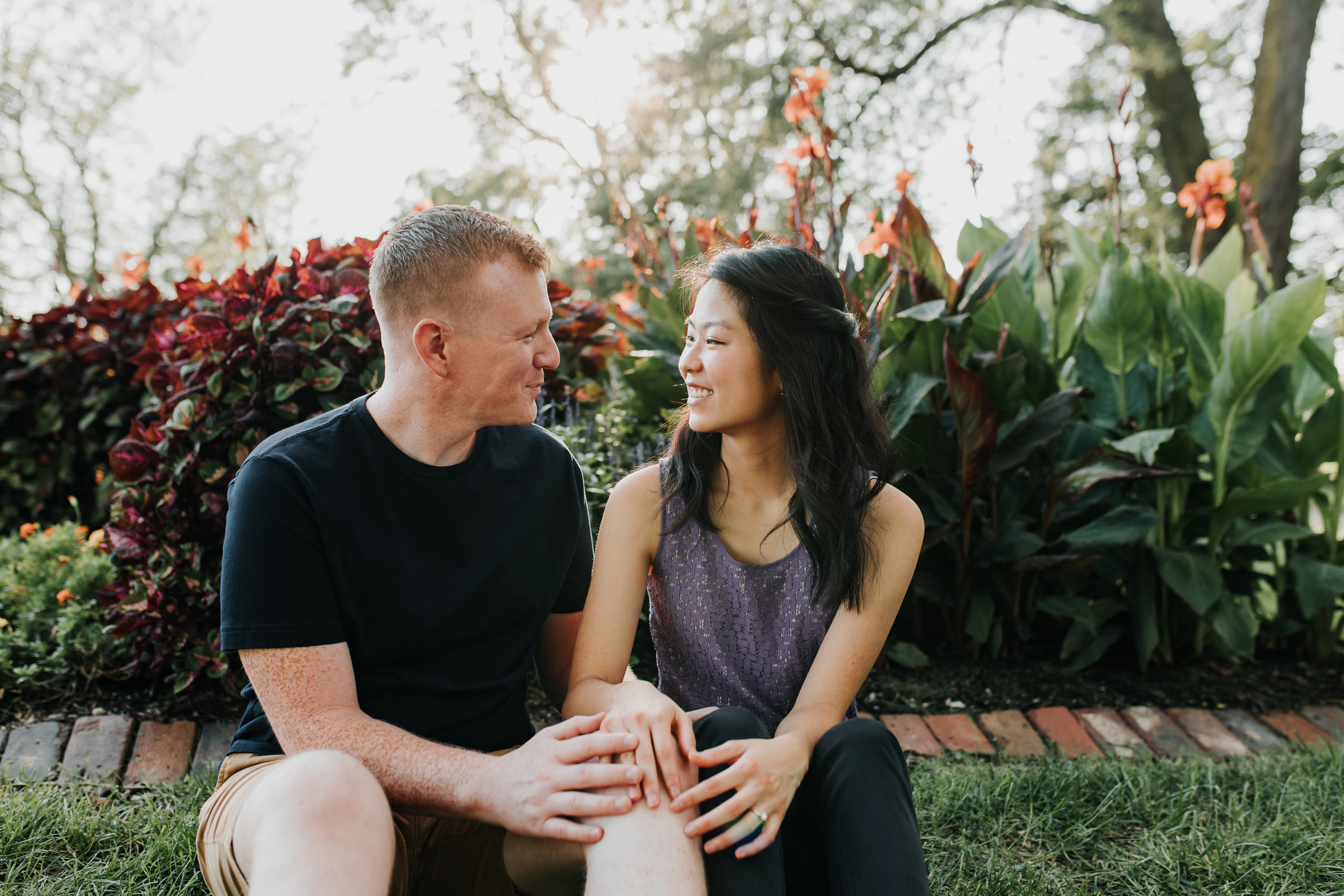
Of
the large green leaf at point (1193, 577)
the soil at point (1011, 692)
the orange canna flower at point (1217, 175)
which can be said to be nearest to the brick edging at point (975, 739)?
the soil at point (1011, 692)

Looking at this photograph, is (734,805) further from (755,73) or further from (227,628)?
(755,73)

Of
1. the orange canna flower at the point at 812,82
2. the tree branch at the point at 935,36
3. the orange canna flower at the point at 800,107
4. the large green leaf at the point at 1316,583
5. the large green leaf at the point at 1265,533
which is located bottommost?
the large green leaf at the point at 1316,583

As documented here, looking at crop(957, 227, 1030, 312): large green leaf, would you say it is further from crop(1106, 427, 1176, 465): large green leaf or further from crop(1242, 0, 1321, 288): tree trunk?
crop(1242, 0, 1321, 288): tree trunk

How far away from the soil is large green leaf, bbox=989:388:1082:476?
690 mm

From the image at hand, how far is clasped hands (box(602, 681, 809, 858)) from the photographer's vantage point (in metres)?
1.22

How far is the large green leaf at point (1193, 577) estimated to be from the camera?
2631 millimetres

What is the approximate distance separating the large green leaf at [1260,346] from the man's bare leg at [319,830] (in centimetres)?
275

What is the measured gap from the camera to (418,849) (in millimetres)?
1431

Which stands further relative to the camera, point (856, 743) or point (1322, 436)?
point (1322, 436)

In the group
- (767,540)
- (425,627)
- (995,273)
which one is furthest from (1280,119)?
(425,627)

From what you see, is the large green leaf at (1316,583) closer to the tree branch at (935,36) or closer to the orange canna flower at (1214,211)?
the orange canna flower at (1214,211)

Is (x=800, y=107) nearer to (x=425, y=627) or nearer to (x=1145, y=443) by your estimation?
(x=1145, y=443)

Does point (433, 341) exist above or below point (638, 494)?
above

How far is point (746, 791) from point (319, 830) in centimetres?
59
